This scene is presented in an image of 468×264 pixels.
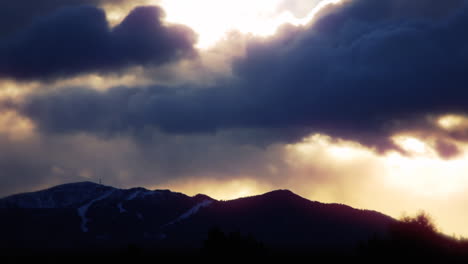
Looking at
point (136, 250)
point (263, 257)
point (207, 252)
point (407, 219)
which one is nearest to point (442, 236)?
point (407, 219)

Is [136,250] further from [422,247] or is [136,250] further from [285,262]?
[422,247]

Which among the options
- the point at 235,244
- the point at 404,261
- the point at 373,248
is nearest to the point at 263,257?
the point at 235,244

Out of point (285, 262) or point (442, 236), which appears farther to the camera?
point (285, 262)

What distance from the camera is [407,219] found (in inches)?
5364

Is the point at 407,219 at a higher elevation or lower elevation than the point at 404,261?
higher

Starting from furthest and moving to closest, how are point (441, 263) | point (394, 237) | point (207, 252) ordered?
point (207, 252), point (394, 237), point (441, 263)

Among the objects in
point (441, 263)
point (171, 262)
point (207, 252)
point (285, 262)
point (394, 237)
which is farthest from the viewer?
point (171, 262)

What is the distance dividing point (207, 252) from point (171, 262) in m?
51.7

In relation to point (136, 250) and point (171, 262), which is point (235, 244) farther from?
point (171, 262)

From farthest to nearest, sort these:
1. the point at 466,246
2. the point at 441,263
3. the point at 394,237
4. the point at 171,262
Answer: the point at 171,262 < the point at 466,246 < the point at 394,237 < the point at 441,263

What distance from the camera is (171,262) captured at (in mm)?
192125

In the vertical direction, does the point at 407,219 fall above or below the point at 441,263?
above

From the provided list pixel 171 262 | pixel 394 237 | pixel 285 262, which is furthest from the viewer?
pixel 171 262

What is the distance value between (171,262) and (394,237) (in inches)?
3196
